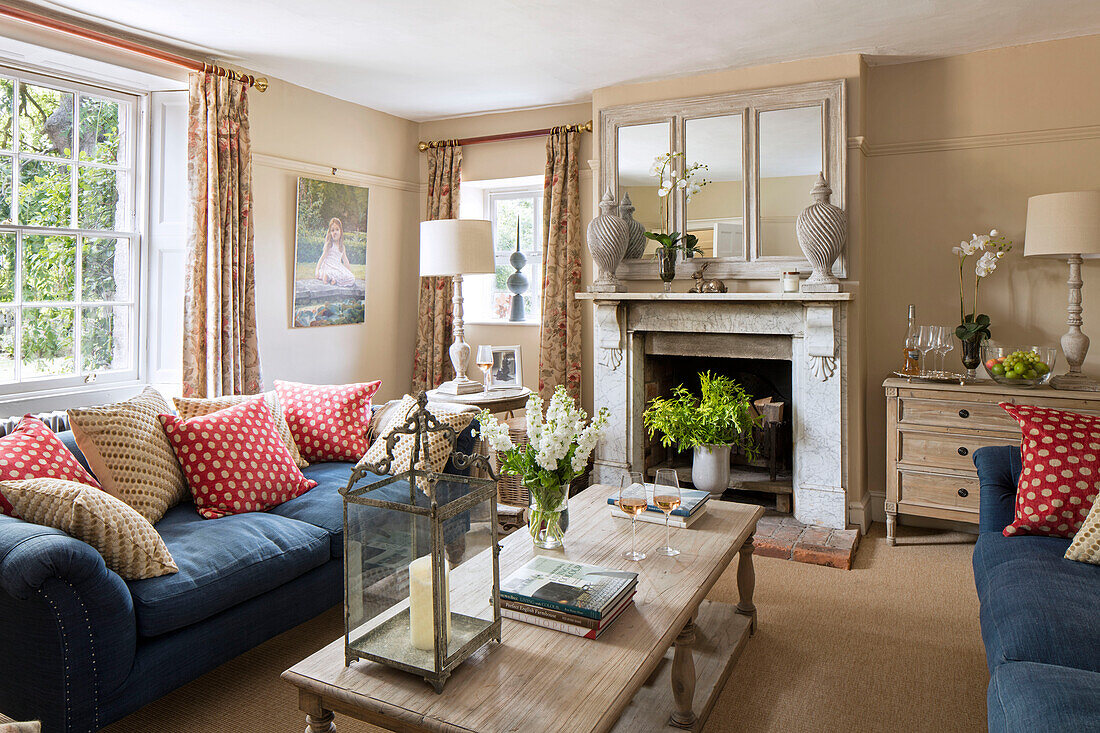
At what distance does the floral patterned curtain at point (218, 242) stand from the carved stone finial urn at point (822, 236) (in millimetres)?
3047

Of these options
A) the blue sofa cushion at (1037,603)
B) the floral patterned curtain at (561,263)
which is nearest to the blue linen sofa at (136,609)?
the blue sofa cushion at (1037,603)

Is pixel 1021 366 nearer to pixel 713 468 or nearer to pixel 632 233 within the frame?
pixel 713 468

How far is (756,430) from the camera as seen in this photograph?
4359 mm

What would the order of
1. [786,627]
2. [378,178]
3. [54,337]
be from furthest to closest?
[378,178]
[54,337]
[786,627]

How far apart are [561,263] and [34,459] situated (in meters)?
3.33

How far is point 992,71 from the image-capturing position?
385cm

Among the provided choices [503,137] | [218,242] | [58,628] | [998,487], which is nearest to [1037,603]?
[998,487]

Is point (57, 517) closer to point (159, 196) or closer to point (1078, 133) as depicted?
point (159, 196)

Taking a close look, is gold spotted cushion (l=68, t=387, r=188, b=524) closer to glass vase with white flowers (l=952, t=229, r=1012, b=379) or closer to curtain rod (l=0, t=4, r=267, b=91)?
curtain rod (l=0, t=4, r=267, b=91)

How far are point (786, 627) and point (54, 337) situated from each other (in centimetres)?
365

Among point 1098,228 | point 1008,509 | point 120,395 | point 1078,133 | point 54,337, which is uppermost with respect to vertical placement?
point 1078,133

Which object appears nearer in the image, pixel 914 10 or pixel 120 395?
pixel 914 10

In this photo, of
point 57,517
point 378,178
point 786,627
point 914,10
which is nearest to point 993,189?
point 914,10

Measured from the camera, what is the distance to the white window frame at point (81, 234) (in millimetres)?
3451
